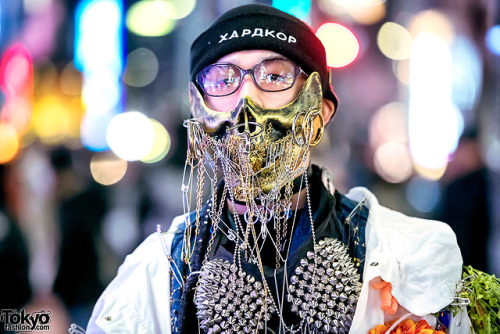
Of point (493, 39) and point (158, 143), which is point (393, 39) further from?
point (158, 143)

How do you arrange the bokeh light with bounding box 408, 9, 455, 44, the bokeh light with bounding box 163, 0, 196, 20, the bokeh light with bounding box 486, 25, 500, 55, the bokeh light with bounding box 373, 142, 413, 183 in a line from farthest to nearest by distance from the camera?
1. the bokeh light with bounding box 373, 142, 413, 183
2. the bokeh light with bounding box 408, 9, 455, 44
3. the bokeh light with bounding box 486, 25, 500, 55
4. the bokeh light with bounding box 163, 0, 196, 20

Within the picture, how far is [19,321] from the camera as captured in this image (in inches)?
78.2

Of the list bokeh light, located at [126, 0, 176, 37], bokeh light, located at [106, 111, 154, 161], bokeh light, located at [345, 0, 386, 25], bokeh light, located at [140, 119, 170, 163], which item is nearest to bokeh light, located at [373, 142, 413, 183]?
bokeh light, located at [345, 0, 386, 25]

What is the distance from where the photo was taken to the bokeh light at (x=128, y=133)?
2.93m

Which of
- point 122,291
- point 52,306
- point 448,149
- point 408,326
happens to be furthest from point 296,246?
point 448,149

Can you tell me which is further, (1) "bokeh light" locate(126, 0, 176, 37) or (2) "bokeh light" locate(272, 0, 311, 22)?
(1) "bokeh light" locate(126, 0, 176, 37)

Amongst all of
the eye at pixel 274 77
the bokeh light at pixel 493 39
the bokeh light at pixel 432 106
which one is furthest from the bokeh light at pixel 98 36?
the bokeh light at pixel 493 39

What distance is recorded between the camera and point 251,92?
1426 mm

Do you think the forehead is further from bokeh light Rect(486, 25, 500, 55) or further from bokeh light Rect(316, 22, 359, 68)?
bokeh light Rect(486, 25, 500, 55)

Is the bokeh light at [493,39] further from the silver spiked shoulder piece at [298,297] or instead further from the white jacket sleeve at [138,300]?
the white jacket sleeve at [138,300]

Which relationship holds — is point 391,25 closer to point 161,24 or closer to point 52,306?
point 161,24

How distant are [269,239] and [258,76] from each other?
1.83 feet

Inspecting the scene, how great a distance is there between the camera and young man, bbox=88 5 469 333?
1.34 metres

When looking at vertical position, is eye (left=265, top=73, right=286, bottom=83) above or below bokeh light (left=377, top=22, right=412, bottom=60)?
below
